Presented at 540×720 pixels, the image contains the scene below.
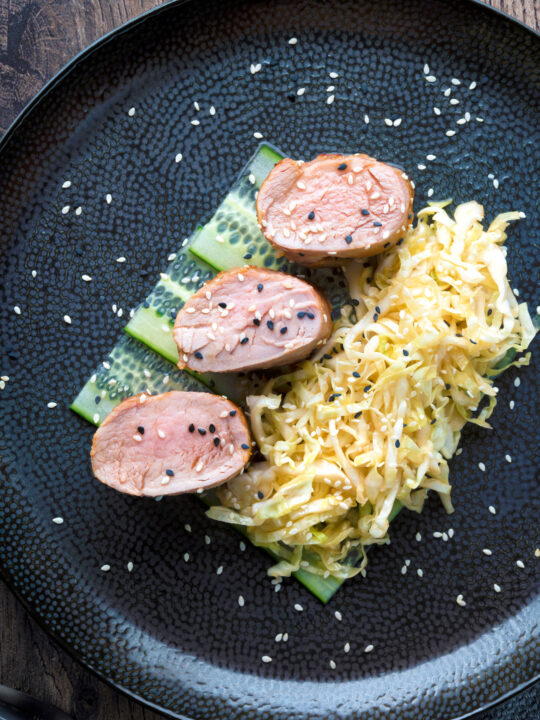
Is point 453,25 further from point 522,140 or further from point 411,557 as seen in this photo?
point 411,557

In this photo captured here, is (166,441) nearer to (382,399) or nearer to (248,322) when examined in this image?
(248,322)

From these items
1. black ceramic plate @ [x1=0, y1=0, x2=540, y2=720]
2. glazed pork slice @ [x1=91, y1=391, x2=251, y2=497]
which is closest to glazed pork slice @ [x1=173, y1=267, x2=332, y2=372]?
glazed pork slice @ [x1=91, y1=391, x2=251, y2=497]

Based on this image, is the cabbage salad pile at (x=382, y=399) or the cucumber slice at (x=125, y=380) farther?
the cucumber slice at (x=125, y=380)

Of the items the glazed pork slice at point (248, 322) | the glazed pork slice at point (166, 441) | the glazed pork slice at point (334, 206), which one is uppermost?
the glazed pork slice at point (334, 206)

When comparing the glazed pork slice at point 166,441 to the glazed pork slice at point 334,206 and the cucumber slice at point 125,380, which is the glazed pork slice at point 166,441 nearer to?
the cucumber slice at point 125,380

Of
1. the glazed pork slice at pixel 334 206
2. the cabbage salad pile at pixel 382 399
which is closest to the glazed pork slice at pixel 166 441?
the cabbage salad pile at pixel 382 399
